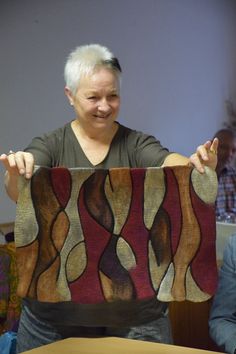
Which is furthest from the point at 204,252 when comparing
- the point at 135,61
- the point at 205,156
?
the point at 135,61

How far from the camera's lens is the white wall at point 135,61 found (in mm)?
3322

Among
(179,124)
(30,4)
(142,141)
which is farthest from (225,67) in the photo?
(142,141)

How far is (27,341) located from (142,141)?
2.06 feet

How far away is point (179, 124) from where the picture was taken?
15.3 ft

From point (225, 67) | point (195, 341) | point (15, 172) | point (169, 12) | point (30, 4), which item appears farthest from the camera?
point (225, 67)

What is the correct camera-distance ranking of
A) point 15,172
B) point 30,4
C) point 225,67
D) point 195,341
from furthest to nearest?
point 225,67
point 30,4
point 195,341
point 15,172

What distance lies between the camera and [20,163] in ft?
4.73

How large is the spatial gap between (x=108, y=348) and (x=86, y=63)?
2.44 ft

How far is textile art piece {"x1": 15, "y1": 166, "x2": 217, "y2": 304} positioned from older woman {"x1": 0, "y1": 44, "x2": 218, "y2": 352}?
51 millimetres

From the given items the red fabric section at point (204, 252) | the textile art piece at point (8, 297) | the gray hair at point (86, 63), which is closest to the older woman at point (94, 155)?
the gray hair at point (86, 63)

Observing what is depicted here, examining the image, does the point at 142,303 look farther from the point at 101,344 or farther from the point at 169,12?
the point at 169,12

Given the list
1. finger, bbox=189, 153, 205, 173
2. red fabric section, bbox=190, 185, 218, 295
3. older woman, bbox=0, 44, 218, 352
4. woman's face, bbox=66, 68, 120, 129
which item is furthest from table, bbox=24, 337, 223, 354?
woman's face, bbox=66, 68, 120, 129

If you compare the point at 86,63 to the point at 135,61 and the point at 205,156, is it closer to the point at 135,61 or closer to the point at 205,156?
the point at 205,156

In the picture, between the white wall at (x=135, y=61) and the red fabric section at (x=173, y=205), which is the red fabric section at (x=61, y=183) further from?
the white wall at (x=135, y=61)
